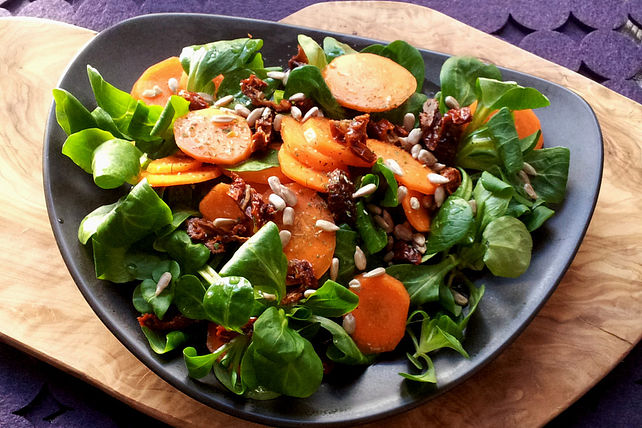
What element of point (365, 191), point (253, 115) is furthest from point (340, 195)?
point (253, 115)

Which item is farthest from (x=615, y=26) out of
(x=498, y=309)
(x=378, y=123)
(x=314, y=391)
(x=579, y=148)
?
(x=314, y=391)

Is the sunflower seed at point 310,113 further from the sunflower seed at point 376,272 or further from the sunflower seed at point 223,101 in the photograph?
the sunflower seed at point 376,272

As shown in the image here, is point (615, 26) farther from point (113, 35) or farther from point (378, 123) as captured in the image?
point (113, 35)

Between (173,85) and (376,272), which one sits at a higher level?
(173,85)

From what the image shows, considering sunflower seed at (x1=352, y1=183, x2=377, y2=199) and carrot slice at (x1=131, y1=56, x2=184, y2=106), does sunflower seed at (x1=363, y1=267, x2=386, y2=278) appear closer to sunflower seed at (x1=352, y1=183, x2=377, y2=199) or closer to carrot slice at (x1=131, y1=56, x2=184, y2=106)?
sunflower seed at (x1=352, y1=183, x2=377, y2=199)

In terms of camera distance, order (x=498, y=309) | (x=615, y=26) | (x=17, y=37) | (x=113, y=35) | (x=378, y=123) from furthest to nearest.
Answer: (x=615, y=26)
(x=17, y=37)
(x=113, y=35)
(x=378, y=123)
(x=498, y=309)

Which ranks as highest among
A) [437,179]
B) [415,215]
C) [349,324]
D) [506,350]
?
[437,179]

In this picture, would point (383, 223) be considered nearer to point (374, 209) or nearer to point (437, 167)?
point (374, 209)
